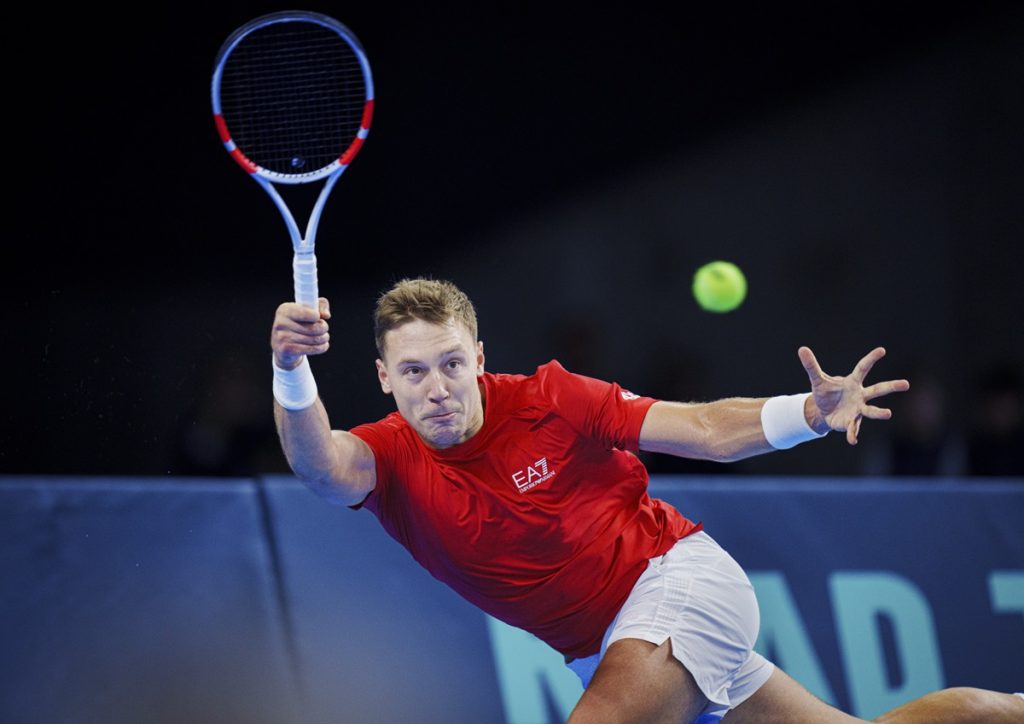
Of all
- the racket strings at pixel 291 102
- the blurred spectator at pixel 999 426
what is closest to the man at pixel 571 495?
the racket strings at pixel 291 102

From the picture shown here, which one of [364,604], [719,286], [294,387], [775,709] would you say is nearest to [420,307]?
[294,387]

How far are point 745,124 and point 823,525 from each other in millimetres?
3467

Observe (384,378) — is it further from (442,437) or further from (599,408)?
(599,408)

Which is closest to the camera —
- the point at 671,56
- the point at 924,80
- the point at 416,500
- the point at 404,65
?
the point at 416,500

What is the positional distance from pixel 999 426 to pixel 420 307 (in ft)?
15.8

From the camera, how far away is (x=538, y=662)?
17.1 feet

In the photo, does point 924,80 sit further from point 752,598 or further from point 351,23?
point 752,598

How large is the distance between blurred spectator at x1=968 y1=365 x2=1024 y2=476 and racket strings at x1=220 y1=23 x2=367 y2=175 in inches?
149

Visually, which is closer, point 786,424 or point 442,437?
point 786,424

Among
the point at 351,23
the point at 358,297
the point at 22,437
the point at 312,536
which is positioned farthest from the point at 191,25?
the point at 312,536

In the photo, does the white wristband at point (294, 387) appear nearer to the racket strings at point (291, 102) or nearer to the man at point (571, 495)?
the man at point (571, 495)

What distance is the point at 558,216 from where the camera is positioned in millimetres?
7812

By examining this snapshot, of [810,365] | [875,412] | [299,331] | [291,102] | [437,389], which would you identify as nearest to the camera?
[299,331]

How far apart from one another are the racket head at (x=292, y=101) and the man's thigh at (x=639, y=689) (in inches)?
61.2
